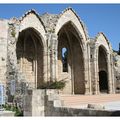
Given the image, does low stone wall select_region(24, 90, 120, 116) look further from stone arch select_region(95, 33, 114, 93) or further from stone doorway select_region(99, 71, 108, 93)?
stone doorway select_region(99, 71, 108, 93)

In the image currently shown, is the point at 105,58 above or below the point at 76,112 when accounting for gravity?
above

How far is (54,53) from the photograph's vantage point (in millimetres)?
29547

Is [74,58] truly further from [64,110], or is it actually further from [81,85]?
[64,110]

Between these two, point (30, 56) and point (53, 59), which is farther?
point (30, 56)

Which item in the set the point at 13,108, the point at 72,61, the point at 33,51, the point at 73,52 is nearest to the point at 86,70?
the point at 72,61

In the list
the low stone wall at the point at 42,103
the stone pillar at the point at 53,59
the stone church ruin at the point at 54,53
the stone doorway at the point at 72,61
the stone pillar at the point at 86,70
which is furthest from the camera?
the stone doorway at the point at 72,61

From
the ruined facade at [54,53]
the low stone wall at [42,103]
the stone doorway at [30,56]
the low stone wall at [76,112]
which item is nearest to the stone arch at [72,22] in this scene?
the ruined facade at [54,53]

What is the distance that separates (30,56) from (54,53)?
3.10 metres

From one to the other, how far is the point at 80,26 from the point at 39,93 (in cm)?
1865

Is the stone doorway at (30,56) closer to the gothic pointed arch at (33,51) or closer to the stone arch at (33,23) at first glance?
the gothic pointed arch at (33,51)

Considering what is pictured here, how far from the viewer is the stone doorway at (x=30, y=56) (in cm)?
3072

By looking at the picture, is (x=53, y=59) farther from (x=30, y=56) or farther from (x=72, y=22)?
(x=72, y=22)

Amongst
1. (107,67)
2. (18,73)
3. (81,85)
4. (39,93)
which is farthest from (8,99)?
(107,67)

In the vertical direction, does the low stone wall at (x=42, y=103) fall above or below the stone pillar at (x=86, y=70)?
below
